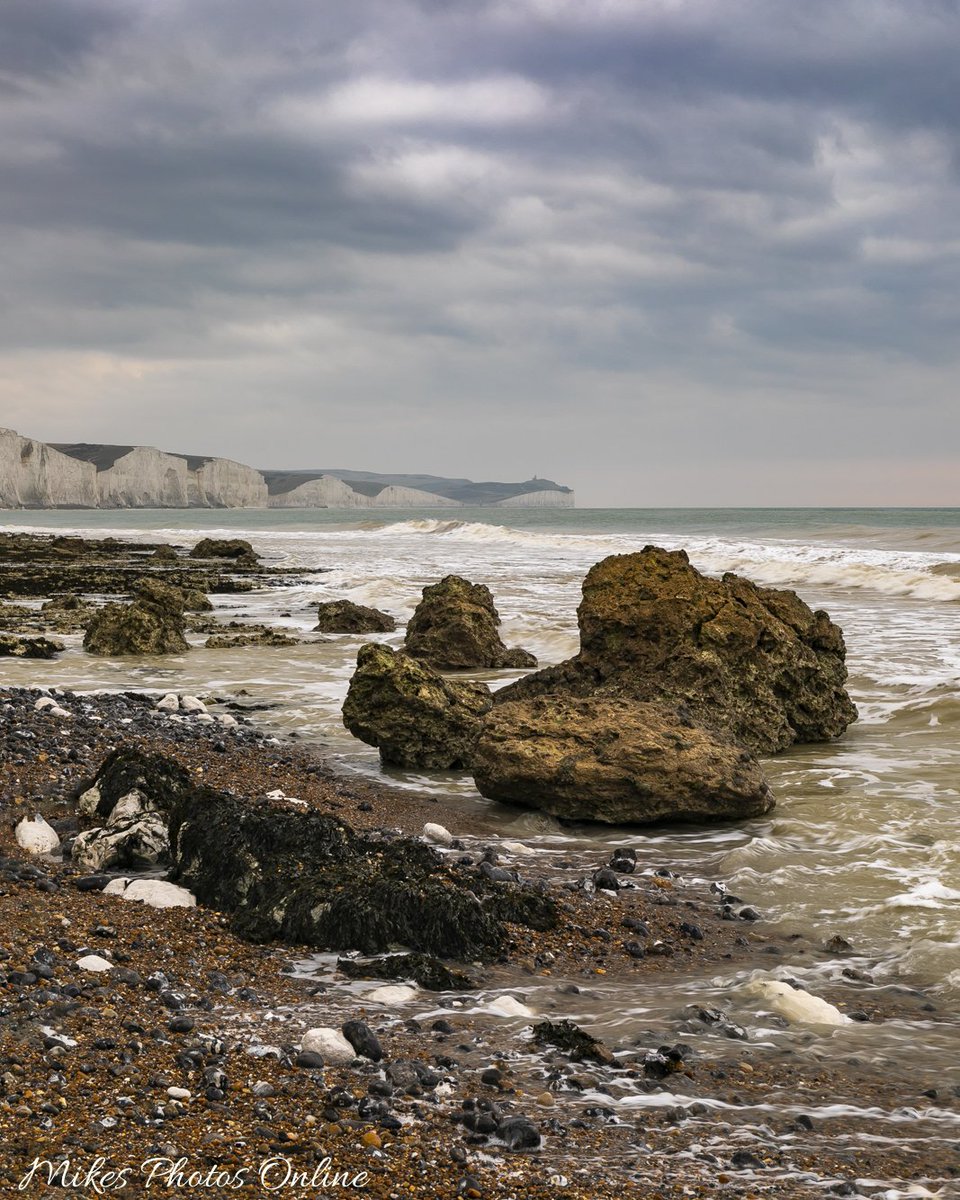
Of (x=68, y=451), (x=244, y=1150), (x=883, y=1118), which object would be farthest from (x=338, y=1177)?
(x=68, y=451)

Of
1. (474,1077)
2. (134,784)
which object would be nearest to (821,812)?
(474,1077)

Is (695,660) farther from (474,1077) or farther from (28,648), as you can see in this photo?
(28,648)

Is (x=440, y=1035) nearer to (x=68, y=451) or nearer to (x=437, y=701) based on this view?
(x=437, y=701)

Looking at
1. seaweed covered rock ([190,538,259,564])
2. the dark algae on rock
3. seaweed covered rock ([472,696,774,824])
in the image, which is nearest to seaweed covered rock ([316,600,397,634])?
seaweed covered rock ([472,696,774,824])

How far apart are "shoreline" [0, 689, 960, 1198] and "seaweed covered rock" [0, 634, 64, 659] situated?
9.80 m

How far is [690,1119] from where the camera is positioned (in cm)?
329

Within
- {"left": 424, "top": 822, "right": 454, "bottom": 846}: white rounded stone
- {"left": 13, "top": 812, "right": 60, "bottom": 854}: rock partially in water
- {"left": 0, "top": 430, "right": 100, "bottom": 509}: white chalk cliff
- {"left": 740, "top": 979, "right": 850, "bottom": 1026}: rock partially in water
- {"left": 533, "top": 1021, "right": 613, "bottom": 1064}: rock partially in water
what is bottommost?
{"left": 424, "top": 822, "right": 454, "bottom": 846}: white rounded stone

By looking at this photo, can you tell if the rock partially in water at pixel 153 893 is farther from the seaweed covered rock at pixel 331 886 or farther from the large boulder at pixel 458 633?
the large boulder at pixel 458 633

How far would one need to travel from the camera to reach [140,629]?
1481 centimetres

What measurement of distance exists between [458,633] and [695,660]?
538cm

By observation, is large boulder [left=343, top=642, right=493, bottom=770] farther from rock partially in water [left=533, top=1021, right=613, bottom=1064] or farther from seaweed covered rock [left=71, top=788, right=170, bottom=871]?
rock partially in water [left=533, top=1021, right=613, bottom=1064]

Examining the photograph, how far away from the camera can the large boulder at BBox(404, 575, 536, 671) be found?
14.0 m

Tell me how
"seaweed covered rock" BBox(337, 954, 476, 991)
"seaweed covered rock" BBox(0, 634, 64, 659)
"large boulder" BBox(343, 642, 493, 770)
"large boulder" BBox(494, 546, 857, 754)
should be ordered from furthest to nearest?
"seaweed covered rock" BBox(0, 634, 64, 659), "large boulder" BBox(494, 546, 857, 754), "large boulder" BBox(343, 642, 493, 770), "seaweed covered rock" BBox(337, 954, 476, 991)

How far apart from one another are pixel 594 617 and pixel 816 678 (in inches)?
83.4
